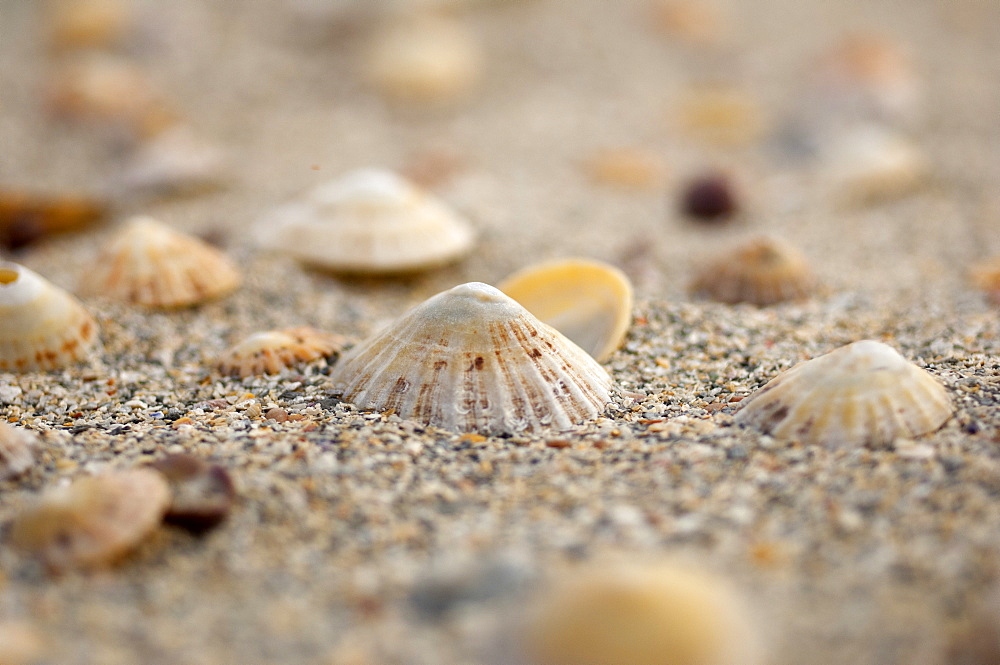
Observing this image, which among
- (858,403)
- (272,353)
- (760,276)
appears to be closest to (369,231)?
(272,353)

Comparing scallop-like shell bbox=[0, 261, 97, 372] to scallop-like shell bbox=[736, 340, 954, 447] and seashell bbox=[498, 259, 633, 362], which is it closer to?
seashell bbox=[498, 259, 633, 362]

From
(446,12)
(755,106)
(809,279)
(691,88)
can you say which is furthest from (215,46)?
(809,279)

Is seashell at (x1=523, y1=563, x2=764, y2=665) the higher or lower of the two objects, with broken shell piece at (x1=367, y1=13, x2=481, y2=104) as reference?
lower

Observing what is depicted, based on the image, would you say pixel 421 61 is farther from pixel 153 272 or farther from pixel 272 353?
pixel 272 353

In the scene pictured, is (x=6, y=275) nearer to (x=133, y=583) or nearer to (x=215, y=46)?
(x=133, y=583)

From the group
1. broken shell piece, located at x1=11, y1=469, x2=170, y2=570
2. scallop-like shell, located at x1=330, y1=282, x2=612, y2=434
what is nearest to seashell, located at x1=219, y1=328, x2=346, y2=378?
scallop-like shell, located at x1=330, y1=282, x2=612, y2=434

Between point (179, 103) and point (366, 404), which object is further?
point (179, 103)
